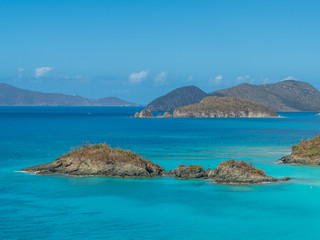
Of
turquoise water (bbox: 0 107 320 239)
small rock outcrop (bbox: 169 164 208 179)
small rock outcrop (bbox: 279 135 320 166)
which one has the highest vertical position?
small rock outcrop (bbox: 279 135 320 166)

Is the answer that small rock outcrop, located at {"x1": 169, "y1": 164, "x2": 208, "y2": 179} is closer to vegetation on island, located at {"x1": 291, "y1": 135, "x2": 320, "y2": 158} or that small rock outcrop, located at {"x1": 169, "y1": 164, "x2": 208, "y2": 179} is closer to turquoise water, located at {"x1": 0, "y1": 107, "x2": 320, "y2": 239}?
turquoise water, located at {"x1": 0, "y1": 107, "x2": 320, "y2": 239}

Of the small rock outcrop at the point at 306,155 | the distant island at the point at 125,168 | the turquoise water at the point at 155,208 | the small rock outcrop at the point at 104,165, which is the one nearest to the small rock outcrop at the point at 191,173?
the distant island at the point at 125,168

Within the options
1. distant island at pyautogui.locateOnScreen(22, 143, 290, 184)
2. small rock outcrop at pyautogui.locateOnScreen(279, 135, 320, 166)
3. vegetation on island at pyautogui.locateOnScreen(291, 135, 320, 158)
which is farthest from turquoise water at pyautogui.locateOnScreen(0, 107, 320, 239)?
vegetation on island at pyautogui.locateOnScreen(291, 135, 320, 158)

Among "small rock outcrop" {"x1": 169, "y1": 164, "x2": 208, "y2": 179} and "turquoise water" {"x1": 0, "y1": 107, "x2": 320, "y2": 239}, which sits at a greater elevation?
"small rock outcrop" {"x1": 169, "y1": 164, "x2": 208, "y2": 179}

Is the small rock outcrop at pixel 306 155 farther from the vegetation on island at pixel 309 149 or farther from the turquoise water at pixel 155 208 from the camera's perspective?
the turquoise water at pixel 155 208

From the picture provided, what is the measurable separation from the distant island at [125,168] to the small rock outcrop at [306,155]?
9.88 meters

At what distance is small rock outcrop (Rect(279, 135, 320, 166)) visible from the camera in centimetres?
4891

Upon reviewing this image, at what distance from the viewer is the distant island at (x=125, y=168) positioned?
128 ft

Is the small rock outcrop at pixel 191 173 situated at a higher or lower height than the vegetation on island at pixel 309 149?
lower

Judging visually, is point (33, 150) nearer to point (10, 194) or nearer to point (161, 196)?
point (10, 194)

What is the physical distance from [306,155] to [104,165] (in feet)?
69.8

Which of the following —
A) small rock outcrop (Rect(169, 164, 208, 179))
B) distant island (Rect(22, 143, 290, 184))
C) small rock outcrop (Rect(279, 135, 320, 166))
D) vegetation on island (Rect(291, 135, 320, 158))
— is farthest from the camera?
vegetation on island (Rect(291, 135, 320, 158))

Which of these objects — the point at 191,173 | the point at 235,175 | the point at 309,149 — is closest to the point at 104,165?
the point at 191,173

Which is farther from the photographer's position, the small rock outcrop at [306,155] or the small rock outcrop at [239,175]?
the small rock outcrop at [306,155]
